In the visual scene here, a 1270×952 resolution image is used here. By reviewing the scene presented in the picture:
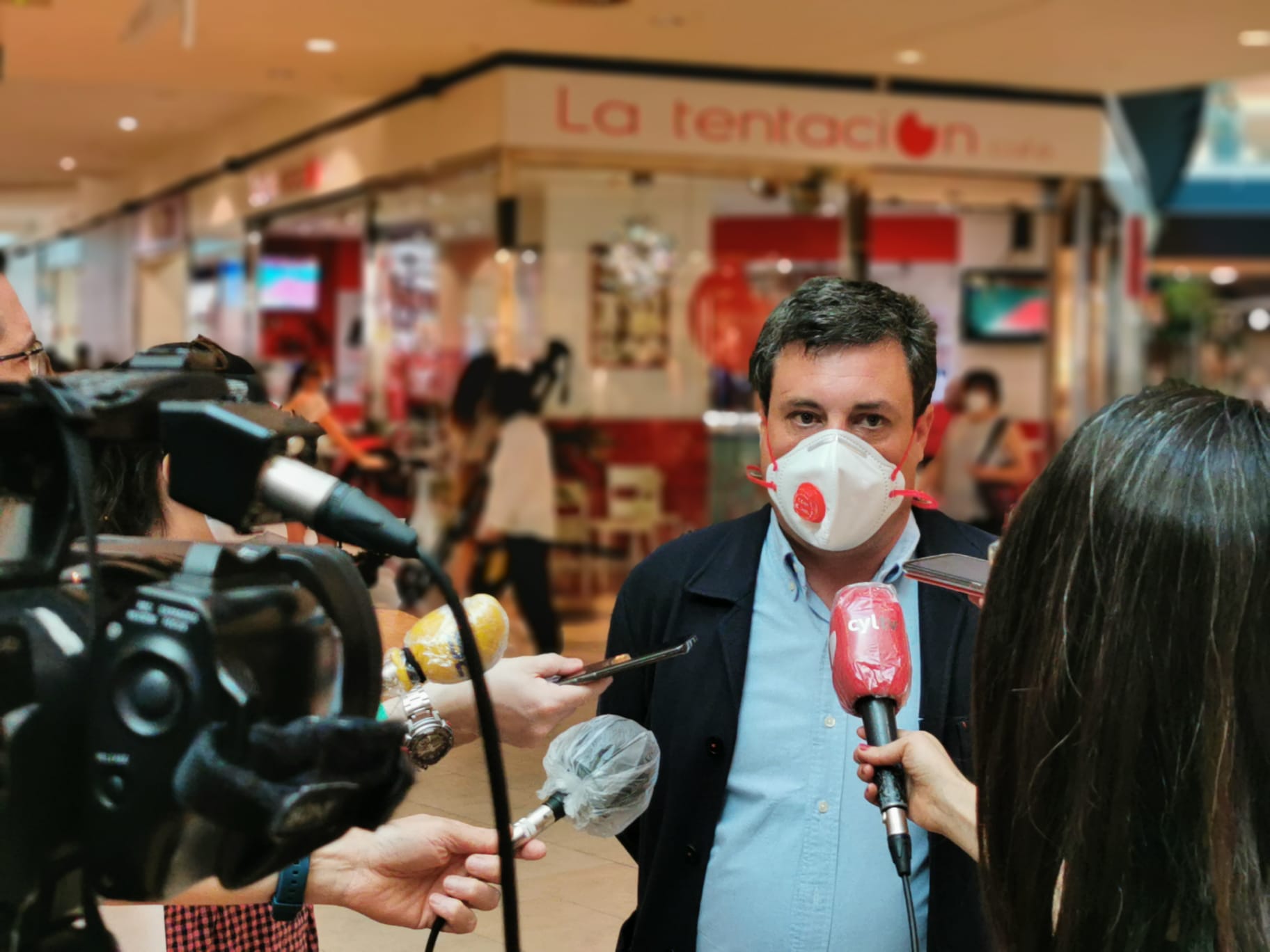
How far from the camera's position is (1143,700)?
1.07m

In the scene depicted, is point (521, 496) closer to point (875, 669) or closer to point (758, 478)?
point (758, 478)

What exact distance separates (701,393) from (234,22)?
11.2 ft

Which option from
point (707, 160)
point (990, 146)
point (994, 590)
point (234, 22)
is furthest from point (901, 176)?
point (994, 590)

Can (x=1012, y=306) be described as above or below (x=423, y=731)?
above

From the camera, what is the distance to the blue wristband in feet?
3.78

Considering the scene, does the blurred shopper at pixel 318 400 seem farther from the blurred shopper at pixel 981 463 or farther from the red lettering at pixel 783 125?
the red lettering at pixel 783 125

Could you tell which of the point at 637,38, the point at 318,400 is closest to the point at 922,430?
the point at 318,400

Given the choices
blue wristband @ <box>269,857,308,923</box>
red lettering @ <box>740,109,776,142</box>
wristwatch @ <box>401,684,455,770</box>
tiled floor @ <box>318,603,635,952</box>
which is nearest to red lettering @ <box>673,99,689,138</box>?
red lettering @ <box>740,109,776,142</box>

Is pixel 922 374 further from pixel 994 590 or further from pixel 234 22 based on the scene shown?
pixel 234 22

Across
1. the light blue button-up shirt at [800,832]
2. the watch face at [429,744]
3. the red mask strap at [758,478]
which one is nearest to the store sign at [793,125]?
the red mask strap at [758,478]

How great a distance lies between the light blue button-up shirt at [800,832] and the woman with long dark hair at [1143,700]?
49cm

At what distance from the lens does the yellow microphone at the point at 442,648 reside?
1.27 meters

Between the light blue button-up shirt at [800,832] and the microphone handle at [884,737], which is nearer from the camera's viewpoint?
the microphone handle at [884,737]

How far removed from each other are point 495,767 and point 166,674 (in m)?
0.21
